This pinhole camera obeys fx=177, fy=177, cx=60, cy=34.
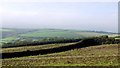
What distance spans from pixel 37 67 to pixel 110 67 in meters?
11.8

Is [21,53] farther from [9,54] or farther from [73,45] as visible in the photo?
[73,45]

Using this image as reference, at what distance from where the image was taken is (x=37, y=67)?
97.3 ft

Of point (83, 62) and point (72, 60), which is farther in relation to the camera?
point (72, 60)

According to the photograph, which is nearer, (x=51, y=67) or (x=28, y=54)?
(x=51, y=67)

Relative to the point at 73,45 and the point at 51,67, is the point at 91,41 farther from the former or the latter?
the point at 51,67

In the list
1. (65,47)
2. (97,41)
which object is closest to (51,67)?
(65,47)

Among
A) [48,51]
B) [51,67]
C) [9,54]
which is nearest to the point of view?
[51,67]

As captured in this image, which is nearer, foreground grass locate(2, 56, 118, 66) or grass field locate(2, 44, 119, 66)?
foreground grass locate(2, 56, 118, 66)

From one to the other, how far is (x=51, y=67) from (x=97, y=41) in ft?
142

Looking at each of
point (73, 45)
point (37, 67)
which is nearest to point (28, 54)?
point (73, 45)

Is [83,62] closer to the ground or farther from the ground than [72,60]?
farther from the ground

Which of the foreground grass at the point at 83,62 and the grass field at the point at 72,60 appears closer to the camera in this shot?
the foreground grass at the point at 83,62

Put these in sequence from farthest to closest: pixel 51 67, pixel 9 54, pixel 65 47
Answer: pixel 65 47, pixel 9 54, pixel 51 67

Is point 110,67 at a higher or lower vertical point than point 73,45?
higher
